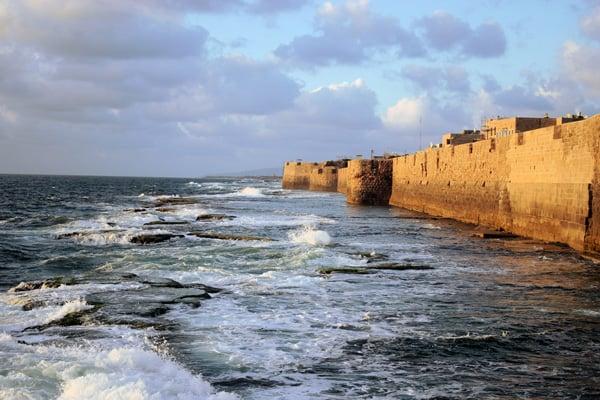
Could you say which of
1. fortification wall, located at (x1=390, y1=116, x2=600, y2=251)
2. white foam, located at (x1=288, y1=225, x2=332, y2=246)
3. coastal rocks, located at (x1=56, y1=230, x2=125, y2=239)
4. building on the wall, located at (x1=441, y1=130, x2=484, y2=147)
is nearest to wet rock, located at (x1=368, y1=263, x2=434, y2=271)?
fortification wall, located at (x1=390, y1=116, x2=600, y2=251)

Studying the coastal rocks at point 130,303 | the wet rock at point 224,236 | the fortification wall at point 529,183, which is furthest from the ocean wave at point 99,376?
the wet rock at point 224,236

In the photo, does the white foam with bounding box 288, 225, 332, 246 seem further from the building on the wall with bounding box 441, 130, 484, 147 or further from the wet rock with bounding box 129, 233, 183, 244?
the building on the wall with bounding box 441, 130, 484, 147

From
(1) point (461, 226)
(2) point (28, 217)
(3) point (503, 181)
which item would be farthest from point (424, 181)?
(2) point (28, 217)

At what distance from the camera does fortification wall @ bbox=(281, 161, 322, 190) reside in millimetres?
79819

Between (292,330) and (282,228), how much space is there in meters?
17.2

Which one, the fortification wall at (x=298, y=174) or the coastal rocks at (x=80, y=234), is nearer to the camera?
the coastal rocks at (x=80, y=234)

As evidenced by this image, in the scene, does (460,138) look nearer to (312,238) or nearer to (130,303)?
(312,238)

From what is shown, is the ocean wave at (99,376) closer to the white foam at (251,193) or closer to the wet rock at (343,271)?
the wet rock at (343,271)

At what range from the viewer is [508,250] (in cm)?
1866

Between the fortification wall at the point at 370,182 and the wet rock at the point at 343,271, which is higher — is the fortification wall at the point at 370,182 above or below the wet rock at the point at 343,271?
above

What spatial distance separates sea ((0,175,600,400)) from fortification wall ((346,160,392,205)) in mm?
25603

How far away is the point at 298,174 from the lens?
81.9 metres

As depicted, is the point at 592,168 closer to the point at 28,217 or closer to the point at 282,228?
the point at 282,228

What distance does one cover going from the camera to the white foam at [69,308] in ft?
31.7
